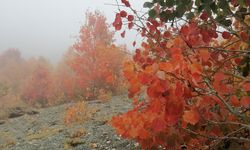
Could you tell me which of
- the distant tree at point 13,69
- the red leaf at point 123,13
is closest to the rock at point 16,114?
the red leaf at point 123,13

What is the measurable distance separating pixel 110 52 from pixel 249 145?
21.3 meters

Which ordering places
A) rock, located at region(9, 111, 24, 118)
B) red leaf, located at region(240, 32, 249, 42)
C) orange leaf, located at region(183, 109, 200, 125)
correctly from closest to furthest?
orange leaf, located at region(183, 109, 200, 125) < red leaf, located at region(240, 32, 249, 42) < rock, located at region(9, 111, 24, 118)

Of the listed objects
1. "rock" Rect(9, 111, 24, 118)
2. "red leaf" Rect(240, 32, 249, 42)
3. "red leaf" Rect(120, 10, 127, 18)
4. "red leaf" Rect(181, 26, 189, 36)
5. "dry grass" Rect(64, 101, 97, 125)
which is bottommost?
"rock" Rect(9, 111, 24, 118)

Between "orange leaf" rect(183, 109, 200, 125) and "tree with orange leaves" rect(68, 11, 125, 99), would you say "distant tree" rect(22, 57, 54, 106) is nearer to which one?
"tree with orange leaves" rect(68, 11, 125, 99)

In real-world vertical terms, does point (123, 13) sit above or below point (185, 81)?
above

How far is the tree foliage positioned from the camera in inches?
94.4

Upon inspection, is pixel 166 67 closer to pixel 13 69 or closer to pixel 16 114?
pixel 16 114

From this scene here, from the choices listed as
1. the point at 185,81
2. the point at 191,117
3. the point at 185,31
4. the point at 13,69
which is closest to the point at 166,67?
the point at 185,81

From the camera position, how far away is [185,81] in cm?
250

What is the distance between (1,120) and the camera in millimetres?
20906

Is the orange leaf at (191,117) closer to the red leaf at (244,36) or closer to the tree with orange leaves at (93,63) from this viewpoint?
the red leaf at (244,36)

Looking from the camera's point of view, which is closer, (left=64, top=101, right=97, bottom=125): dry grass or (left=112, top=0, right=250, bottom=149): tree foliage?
(left=112, top=0, right=250, bottom=149): tree foliage

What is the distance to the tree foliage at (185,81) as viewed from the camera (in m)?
2.40

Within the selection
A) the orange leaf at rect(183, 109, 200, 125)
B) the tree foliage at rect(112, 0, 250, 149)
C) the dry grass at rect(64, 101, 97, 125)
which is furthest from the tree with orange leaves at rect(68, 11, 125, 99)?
the orange leaf at rect(183, 109, 200, 125)
